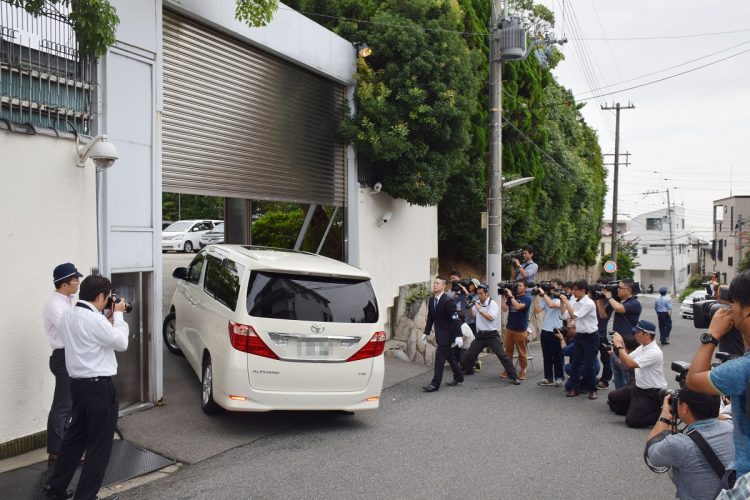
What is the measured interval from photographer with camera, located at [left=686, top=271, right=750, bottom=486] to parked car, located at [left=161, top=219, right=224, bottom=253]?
25098mm

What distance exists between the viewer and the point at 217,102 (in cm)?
1004

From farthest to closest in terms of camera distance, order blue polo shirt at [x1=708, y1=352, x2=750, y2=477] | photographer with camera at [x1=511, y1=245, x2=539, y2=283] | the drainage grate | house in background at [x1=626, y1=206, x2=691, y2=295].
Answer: house in background at [x1=626, y1=206, x2=691, y2=295]
photographer with camera at [x1=511, y1=245, x2=539, y2=283]
the drainage grate
blue polo shirt at [x1=708, y1=352, x2=750, y2=477]

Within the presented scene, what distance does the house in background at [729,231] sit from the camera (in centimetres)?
5747

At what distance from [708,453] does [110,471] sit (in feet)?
16.4

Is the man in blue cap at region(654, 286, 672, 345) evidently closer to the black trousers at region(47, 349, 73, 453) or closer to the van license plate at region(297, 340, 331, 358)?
the van license plate at region(297, 340, 331, 358)

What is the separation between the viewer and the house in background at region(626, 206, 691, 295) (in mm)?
77944

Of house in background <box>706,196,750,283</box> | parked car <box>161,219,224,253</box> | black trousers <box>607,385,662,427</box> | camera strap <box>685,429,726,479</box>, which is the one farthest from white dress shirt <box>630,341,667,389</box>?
house in background <box>706,196,750,283</box>

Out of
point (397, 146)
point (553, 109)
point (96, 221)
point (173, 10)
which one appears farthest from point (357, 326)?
point (553, 109)

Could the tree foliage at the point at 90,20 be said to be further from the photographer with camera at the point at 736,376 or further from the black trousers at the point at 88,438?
the photographer with camera at the point at 736,376

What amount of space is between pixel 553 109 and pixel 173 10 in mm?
20479

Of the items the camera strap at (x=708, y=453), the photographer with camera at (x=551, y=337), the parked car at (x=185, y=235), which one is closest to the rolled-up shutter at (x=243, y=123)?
the photographer with camera at (x=551, y=337)

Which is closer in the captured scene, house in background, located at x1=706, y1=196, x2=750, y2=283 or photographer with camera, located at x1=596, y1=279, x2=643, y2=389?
photographer with camera, located at x1=596, y1=279, x2=643, y2=389

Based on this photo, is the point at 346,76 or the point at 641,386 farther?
the point at 346,76

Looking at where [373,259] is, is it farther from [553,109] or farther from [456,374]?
[553,109]
